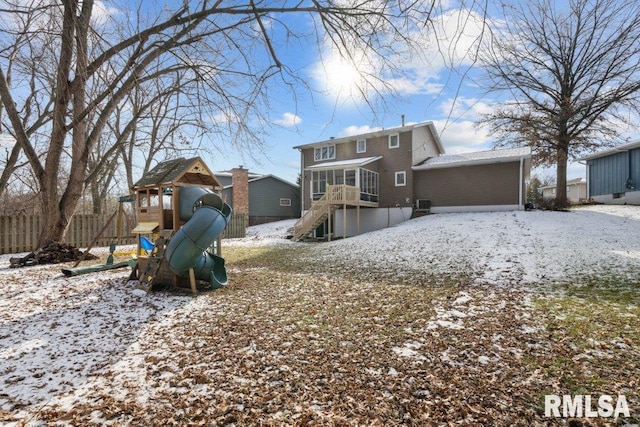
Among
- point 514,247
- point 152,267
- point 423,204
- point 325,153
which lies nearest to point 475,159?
point 423,204

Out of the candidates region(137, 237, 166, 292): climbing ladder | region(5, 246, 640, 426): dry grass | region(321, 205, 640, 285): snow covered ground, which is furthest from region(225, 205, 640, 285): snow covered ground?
region(137, 237, 166, 292): climbing ladder

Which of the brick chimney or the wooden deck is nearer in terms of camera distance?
the wooden deck

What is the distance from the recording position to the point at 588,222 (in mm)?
12641

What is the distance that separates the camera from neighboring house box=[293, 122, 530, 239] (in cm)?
1680

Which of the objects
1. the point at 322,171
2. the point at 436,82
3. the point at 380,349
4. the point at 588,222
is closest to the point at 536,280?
the point at 380,349

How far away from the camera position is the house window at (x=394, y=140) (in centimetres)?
1991

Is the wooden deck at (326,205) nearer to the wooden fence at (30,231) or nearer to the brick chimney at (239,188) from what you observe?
the wooden fence at (30,231)

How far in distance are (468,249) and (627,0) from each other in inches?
257

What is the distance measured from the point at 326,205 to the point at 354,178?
4075 mm

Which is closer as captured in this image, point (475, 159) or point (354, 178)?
point (475, 159)

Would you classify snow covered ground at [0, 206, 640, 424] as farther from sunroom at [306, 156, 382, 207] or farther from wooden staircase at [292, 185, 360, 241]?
sunroom at [306, 156, 382, 207]

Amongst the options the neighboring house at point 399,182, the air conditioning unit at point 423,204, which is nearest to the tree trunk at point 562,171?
the neighboring house at point 399,182

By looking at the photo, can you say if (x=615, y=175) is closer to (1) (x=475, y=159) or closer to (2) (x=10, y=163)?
(1) (x=475, y=159)

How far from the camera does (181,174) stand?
260 inches
